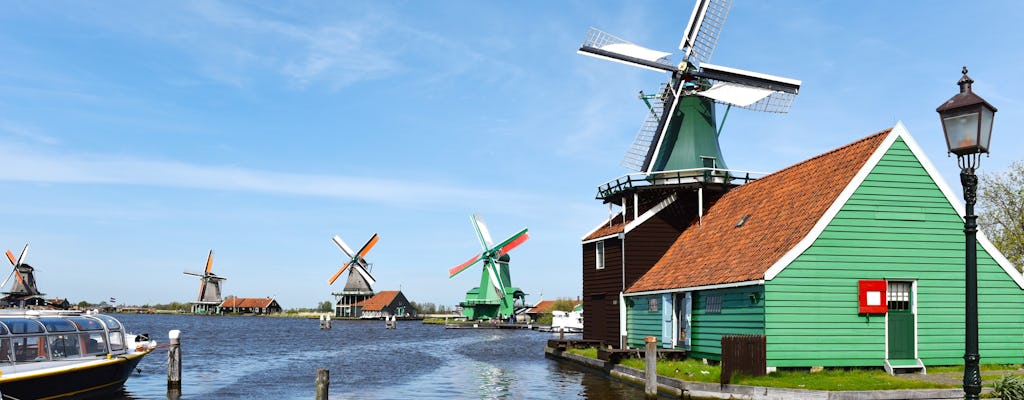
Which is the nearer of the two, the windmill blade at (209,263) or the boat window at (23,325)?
the boat window at (23,325)

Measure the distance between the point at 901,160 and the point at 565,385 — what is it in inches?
529

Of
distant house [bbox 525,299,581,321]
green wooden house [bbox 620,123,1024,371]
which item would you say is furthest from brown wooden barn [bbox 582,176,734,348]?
distant house [bbox 525,299,581,321]

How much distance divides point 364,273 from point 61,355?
130m

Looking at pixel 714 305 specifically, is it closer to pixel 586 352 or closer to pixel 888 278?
pixel 888 278

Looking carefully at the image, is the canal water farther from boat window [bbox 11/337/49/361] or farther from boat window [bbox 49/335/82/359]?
boat window [bbox 11/337/49/361]

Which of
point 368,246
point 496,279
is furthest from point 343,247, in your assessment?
point 496,279

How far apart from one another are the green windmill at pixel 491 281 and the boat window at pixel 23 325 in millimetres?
78477

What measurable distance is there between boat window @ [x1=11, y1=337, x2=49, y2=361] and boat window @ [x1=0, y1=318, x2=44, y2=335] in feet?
0.65

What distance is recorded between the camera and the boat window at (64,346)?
24.5 m

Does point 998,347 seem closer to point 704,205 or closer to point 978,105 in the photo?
point 704,205

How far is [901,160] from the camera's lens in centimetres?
2472

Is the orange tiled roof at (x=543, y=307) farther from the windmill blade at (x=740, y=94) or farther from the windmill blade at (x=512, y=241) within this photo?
the windmill blade at (x=740, y=94)

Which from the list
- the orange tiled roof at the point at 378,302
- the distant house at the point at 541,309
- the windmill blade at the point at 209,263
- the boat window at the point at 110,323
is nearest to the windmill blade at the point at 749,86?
the boat window at the point at 110,323

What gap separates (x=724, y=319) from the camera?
26.6 meters
